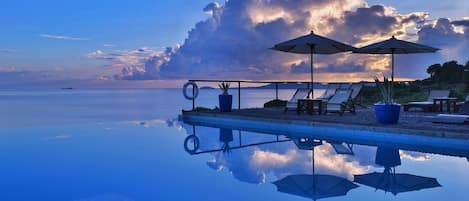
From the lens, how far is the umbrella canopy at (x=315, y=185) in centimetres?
404

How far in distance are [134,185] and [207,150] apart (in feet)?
7.98

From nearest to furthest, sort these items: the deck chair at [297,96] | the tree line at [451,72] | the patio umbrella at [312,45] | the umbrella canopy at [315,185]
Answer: the umbrella canopy at [315,185] → the patio umbrella at [312,45] → the deck chair at [297,96] → the tree line at [451,72]

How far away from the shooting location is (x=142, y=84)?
24719 millimetres

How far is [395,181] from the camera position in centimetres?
459

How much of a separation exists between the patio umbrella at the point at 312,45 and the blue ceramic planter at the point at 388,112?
2.24 m

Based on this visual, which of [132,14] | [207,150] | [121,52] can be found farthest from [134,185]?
[121,52]

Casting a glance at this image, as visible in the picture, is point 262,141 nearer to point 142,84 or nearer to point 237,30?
point 237,30

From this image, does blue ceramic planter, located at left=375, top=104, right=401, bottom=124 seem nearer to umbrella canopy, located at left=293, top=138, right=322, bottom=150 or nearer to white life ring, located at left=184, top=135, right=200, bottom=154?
umbrella canopy, located at left=293, top=138, right=322, bottom=150

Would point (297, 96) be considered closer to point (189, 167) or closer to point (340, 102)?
point (340, 102)

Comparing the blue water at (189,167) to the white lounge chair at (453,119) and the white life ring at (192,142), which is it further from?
the white lounge chair at (453,119)

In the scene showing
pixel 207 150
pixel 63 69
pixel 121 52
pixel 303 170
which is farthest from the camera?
pixel 63 69

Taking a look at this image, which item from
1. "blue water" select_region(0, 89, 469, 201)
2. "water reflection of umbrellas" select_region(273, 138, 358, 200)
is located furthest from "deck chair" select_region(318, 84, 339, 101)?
"water reflection of umbrellas" select_region(273, 138, 358, 200)

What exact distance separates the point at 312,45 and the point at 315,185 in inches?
214

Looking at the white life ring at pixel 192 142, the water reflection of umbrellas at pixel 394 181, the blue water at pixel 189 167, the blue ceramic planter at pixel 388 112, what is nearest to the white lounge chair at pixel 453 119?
the blue ceramic planter at pixel 388 112
